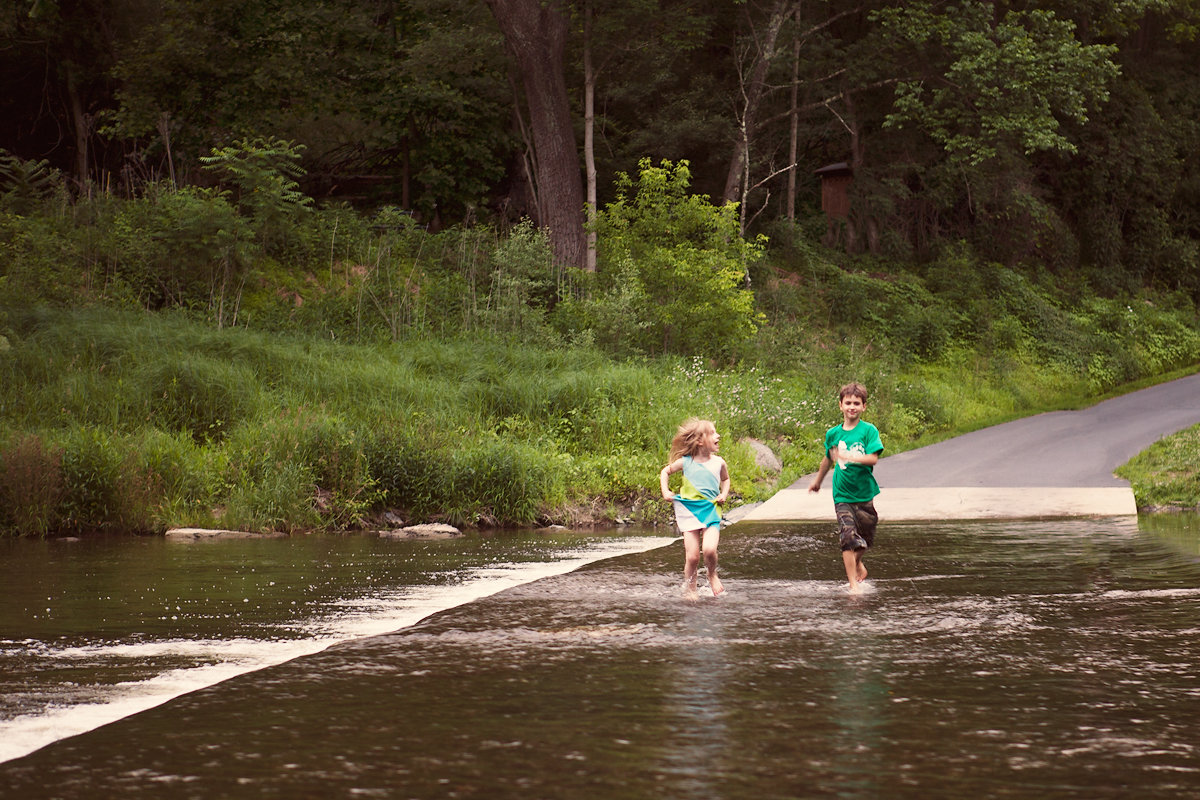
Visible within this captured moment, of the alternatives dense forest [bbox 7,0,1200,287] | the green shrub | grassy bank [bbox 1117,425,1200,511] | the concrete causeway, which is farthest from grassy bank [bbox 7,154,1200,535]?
grassy bank [bbox 1117,425,1200,511]

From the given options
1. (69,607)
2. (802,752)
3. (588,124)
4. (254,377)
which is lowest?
(802,752)

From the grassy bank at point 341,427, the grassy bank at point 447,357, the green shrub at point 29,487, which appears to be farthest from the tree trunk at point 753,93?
the green shrub at point 29,487

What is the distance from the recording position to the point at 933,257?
37312 millimetres

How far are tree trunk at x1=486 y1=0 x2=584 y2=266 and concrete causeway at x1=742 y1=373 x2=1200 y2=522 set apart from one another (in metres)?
8.14

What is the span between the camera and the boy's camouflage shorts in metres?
10.1

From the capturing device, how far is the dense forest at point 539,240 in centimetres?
1731

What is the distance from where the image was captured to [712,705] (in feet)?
20.7

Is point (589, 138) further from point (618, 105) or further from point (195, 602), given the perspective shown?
point (195, 602)

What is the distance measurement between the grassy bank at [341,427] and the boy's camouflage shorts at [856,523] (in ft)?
21.1

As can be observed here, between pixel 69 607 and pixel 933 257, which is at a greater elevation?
pixel 933 257

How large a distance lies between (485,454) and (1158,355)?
24885 mm

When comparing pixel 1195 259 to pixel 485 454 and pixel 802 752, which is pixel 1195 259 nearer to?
pixel 485 454

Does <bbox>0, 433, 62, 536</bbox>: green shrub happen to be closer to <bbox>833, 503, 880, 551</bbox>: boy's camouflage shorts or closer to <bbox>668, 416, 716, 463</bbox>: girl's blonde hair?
<bbox>668, 416, 716, 463</bbox>: girl's blonde hair

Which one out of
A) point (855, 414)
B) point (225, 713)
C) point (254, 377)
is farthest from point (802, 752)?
point (254, 377)
